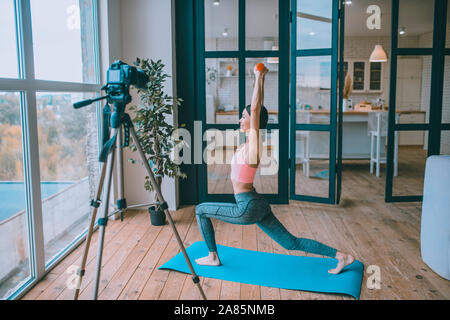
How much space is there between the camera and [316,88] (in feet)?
14.5

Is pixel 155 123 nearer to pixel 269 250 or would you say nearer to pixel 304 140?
pixel 269 250

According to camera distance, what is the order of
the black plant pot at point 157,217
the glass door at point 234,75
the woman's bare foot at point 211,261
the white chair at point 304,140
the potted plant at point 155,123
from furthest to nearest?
1. the white chair at point 304,140
2. the glass door at point 234,75
3. the black plant pot at point 157,217
4. the potted plant at point 155,123
5. the woman's bare foot at point 211,261

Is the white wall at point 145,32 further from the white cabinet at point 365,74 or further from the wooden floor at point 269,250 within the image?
the white cabinet at point 365,74

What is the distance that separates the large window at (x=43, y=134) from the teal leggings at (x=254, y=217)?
1.08 meters

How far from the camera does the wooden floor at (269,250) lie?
2.38m

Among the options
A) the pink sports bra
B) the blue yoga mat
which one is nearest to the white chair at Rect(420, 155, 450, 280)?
the blue yoga mat

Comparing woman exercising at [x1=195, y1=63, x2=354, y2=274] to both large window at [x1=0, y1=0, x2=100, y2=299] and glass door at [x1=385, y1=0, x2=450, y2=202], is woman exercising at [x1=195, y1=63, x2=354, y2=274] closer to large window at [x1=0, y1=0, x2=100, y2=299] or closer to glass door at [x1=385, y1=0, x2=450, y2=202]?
large window at [x1=0, y1=0, x2=100, y2=299]

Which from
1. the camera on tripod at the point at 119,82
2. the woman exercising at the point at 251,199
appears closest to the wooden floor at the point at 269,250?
the woman exercising at the point at 251,199

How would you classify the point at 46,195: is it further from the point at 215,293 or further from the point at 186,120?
the point at 186,120
